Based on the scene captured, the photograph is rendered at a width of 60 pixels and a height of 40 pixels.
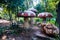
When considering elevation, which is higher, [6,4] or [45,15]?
[6,4]

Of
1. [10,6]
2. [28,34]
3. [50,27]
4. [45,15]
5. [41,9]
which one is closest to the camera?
[50,27]

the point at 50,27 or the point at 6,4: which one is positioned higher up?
the point at 6,4

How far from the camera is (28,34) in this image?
7.46 m

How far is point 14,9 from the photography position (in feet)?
28.0

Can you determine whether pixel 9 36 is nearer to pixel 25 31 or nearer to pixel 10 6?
pixel 25 31

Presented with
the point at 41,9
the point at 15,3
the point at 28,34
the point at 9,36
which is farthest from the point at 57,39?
the point at 41,9

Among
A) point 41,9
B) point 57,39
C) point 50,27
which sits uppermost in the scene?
point 41,9

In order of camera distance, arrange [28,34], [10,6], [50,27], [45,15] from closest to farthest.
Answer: [50,27] → [28,34] → [10,6] → [45,15]

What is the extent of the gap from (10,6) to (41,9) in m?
4.87

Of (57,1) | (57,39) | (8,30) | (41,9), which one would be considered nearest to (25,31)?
(8,30)

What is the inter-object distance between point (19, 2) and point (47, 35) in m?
2.61

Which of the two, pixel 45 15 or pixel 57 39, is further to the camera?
pixel 45 15

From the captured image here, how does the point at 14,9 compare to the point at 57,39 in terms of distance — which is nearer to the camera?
the point at 57,39

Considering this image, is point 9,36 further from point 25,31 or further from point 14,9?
point 14,9
